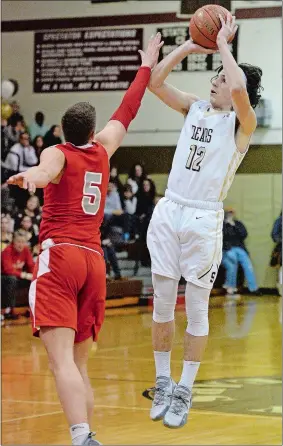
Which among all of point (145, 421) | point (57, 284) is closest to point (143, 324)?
point (145, 421)

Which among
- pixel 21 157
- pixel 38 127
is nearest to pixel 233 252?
pixel 38 127

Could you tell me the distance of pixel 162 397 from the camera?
6.58m

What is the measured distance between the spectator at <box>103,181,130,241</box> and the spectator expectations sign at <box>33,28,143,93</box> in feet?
11.6

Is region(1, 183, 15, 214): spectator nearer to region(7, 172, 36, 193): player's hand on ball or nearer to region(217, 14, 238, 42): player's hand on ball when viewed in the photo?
region(217, 14, 238, 42): player's hand on ball

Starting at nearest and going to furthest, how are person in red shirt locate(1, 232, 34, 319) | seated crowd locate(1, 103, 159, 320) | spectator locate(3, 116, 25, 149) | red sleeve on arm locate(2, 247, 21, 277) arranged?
1. person in red shirt locate(1, 232, 34, 319)
2. red sleeve on arm locate(2, 247, 21, 277)
3. seated crowd locate(1, 103, 159, 320)
4. spectator locate(3, 116, 25, 149)

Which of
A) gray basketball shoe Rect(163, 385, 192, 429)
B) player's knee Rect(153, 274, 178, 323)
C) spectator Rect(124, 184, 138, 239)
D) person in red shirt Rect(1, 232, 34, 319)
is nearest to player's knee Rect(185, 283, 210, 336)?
player's knee Rect(153, 274, 178, 323)

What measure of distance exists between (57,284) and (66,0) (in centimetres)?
1905

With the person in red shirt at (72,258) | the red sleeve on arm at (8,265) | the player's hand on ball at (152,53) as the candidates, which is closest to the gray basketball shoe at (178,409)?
the person in red shirt at (72,258)

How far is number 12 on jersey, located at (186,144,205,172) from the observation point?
6445mm

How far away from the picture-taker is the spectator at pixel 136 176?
21766mm

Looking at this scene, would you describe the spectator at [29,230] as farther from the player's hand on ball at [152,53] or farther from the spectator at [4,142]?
the player's hand on ball at [152,53]

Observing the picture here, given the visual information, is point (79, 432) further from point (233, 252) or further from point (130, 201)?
point (233, 252)

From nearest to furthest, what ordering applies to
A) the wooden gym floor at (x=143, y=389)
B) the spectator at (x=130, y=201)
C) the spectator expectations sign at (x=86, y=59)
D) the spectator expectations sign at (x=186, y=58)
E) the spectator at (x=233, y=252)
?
the wooden gym floor at (x=143, y=389) → the spectator at (x=130, y=201) → the spectator at (x=233, y=252) → the spectator expectations sign at (x=186, y=58) → the spectator expectations sign at (x=86, y=59)

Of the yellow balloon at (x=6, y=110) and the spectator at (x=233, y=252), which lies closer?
the yellow balloon at (x=6, y=110)
